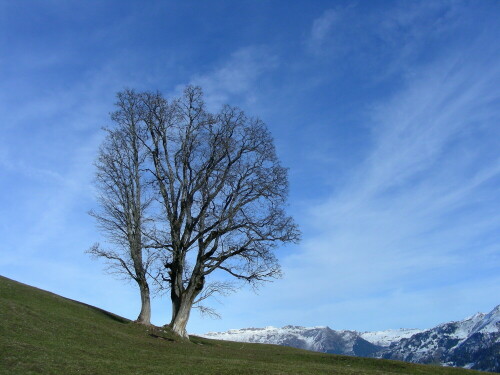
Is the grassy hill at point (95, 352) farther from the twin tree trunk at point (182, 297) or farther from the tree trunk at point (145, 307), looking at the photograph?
the tree trunk at point (145, 307)

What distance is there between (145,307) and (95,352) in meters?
19.0

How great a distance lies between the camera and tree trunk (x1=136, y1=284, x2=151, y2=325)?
139 ft

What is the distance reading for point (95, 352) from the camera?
2420 centimetres

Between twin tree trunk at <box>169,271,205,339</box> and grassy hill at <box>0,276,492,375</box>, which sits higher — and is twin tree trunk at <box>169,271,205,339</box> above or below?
above

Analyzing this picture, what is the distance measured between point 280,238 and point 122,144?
64.2 ft

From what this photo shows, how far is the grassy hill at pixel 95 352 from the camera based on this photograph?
2030cm

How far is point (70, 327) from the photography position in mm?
29453

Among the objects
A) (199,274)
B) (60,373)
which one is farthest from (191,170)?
(60,373)

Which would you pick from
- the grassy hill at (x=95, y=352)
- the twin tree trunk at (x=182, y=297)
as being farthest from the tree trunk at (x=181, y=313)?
the grassy hill at (x=95, y=352)

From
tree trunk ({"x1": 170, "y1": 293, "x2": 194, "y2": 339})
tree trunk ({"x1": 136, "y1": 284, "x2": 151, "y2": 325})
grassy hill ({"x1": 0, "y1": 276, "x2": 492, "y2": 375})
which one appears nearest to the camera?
grassy hill ({"x1": 0, "y1": 276, "x2": 492, "y2": 375})

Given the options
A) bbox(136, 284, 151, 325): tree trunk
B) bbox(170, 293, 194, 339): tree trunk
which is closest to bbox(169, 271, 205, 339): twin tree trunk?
bbox(170, 293, 194, 339): tree trunk

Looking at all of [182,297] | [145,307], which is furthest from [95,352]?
[145,307]

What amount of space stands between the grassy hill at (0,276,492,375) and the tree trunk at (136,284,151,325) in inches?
152

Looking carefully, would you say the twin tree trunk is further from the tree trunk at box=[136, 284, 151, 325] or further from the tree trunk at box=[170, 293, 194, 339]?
the tree trunk at box=[136, 284, 151, 325]
